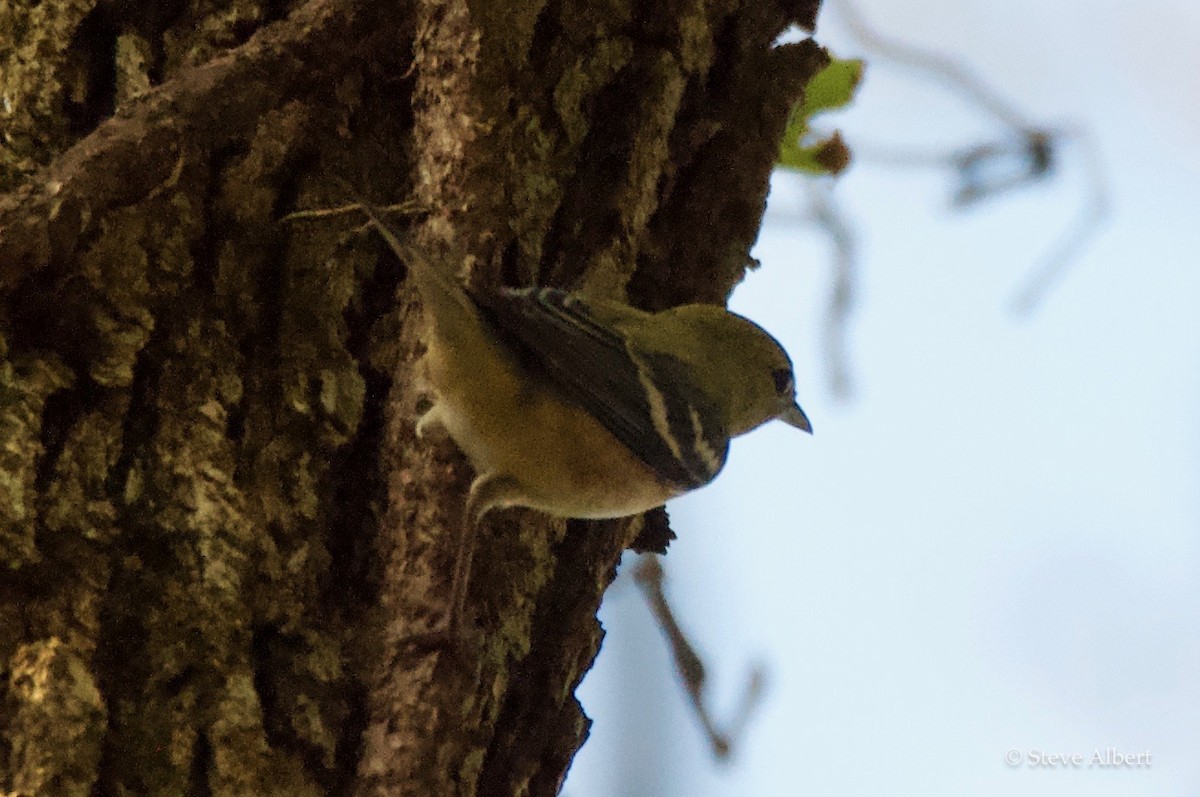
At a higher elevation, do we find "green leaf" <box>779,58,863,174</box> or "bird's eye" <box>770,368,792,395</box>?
"green leaf" <box>779,58,863,174</box>

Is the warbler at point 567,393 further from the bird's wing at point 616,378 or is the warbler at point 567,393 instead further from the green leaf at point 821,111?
the green leaf at point 821,111

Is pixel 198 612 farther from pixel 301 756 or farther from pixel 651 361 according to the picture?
pixel 651 361

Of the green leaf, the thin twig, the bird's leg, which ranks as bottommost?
the bird's leg

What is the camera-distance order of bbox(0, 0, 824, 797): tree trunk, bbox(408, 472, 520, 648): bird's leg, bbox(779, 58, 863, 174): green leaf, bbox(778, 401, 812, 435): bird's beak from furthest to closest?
bbox(778, 401, 812, 435): bird's beak
bbox(779, 58, 863, 174): green leaf
bbox(408, 472, 520, 648): bird's leg
bbox(0, 0, 824, 797): tree trunk

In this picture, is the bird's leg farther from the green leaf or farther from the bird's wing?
the green leaf

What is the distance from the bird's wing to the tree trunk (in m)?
0.08

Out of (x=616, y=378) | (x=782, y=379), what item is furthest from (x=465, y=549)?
(x=782, y=379)

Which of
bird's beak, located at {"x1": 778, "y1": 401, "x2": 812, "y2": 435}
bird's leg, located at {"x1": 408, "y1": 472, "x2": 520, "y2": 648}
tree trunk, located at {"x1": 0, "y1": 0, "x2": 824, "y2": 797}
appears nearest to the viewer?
tree trunk, located at {"x1": 0, "y1": 0, "x2": 824, "y2": 797}

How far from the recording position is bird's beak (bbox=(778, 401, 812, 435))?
2.68 m

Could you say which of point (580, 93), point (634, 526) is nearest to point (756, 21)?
point (580, 93)

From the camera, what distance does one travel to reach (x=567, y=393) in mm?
1894

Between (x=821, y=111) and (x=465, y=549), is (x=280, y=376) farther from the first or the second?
(x=821, y=111)

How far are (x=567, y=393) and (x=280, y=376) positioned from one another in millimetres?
473

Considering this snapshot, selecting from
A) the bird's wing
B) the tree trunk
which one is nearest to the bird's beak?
the bird's wing
